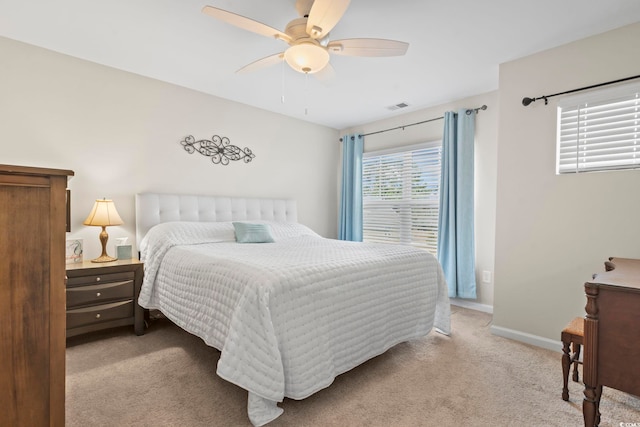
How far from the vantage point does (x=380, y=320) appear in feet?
7.05

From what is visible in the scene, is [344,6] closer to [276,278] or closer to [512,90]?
[276,278]

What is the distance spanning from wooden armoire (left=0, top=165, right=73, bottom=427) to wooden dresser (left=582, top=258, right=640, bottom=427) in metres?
1.98

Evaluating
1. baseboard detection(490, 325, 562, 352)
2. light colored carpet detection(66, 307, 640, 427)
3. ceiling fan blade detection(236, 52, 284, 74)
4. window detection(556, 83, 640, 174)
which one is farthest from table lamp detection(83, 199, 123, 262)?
window detection(556, 83, 640, 174)

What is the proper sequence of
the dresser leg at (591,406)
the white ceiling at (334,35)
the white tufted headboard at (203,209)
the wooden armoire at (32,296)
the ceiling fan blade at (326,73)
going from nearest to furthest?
the wooden armoire at (32,296) → the dresser leg at (591,406) → the white ceiling at (334,35) → the ceiling fan blade at (326,73) → the white tufted headboard at (203,209)

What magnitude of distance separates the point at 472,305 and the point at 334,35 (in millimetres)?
3148

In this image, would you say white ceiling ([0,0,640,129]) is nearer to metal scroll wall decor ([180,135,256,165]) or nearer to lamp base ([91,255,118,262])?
metal scroll wall decor ([180,135,256,165])

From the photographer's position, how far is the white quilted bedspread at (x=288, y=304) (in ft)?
5.09

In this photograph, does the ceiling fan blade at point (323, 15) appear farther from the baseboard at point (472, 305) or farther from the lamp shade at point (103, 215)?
the baseboard at point (472, 305)

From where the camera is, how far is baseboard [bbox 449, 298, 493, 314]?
11.3ft

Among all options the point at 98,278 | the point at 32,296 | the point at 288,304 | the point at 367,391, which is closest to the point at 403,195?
the point at 367,391

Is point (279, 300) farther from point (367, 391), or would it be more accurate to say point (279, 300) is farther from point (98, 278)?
point (98, 278)

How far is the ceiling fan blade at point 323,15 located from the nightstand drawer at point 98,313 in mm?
2593

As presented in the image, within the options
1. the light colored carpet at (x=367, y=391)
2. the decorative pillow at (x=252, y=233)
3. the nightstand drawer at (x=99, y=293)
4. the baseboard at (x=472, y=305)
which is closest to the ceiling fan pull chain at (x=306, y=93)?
the decorative pillow at (x=252, y=233)

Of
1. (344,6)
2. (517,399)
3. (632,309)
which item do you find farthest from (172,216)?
(632,309)
